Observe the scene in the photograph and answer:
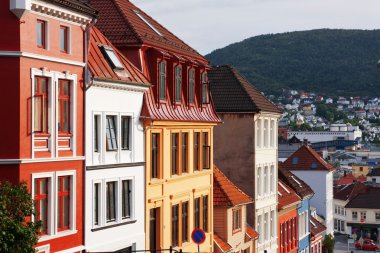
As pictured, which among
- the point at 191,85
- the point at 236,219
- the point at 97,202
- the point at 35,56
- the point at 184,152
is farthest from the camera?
the point at 236,219

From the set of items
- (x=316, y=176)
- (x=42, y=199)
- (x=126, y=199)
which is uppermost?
(x=42, y=199)

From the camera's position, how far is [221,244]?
42.6 m

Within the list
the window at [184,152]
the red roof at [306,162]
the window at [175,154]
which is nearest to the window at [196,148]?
the window at [184,152]

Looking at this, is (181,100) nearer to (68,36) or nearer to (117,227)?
(117,227)

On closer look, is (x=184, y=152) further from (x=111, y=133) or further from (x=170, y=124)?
(x=111, y=133)

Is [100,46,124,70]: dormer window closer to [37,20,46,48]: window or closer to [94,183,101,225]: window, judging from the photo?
[94,183,101,225]: window

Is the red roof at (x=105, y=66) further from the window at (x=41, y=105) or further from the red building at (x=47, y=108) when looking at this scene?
the window at (x=41, y=105)

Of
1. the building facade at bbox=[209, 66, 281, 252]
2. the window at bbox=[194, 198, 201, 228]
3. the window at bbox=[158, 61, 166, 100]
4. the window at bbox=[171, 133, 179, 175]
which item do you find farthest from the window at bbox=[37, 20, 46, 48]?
the building facade at bbox=[209, 66, 281, 252]

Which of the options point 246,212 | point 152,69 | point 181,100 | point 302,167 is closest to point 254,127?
point 246,212

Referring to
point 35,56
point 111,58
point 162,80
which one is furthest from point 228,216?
point 35,56

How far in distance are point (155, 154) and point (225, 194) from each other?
10000mm

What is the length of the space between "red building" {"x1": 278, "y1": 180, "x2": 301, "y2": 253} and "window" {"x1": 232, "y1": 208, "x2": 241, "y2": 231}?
11340mm

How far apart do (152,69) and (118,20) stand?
2.38 metres

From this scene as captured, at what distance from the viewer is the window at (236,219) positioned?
1762 inches
